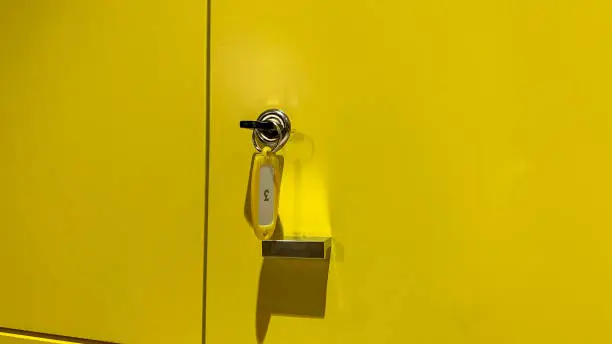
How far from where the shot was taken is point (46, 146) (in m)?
0.62

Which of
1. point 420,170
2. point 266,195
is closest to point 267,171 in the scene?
point 266,195

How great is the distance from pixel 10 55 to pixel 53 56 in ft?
0.20

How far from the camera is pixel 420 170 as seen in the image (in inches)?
18.4

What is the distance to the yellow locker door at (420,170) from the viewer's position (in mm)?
425

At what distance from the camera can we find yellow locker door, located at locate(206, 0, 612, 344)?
1.40 feet

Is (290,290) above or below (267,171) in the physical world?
below

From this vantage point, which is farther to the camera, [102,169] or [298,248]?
[102,169]

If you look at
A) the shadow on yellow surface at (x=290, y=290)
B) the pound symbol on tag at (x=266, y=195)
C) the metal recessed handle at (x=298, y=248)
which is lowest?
the shadow on yellow surface at (x=290, y=290)

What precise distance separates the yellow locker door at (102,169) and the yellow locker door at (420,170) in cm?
3

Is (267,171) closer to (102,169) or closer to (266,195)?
(266,195)

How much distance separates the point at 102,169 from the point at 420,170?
0.32m

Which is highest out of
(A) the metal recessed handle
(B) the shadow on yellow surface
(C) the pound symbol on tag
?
(C) the pound symbol on tag

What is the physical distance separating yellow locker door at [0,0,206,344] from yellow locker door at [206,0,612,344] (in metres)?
0.03

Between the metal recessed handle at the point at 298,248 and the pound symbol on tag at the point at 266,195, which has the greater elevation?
the pound symbol on tag at the point at 266,195
